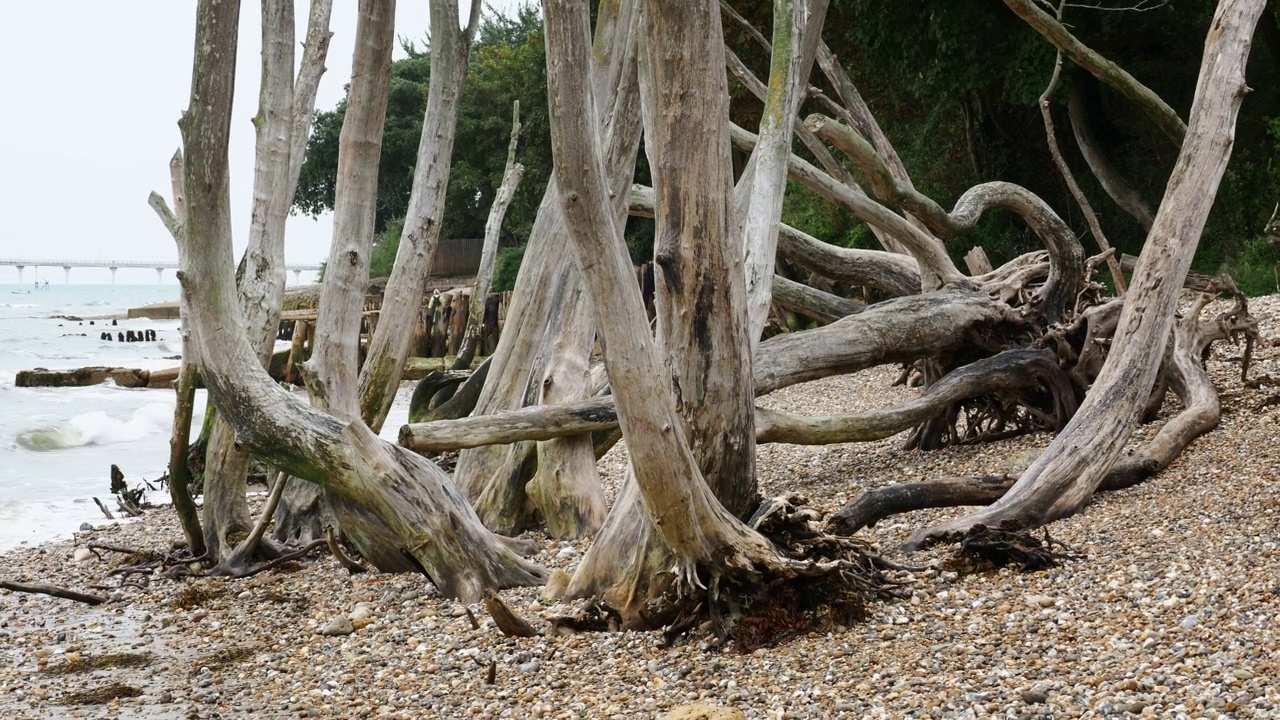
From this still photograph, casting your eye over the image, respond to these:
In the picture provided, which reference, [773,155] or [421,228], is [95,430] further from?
[773,155]

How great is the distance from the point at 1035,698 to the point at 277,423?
3.58 meters

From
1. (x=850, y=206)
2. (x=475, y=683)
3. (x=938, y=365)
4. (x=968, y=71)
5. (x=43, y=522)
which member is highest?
(x=968, y=71)

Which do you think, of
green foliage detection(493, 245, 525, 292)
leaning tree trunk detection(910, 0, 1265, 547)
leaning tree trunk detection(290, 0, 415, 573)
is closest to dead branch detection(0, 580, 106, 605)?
leaning tree trunk detection(290, 0, 415, 573)

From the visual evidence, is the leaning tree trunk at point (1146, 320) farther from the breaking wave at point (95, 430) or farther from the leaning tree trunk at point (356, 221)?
the breaking wave at point (95, 430)

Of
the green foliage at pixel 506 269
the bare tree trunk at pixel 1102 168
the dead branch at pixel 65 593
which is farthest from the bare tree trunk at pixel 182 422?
the green foliage at pixel 506 269

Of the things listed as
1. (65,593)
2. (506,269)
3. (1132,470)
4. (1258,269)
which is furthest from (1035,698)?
(506,269)

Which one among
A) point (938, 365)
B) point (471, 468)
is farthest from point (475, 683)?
point (938, 365)

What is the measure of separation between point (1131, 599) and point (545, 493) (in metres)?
3.54

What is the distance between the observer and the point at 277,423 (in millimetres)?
5379

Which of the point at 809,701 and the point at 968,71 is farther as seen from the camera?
the point at 968,71

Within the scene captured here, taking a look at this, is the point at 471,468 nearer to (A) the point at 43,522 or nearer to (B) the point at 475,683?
(B) the point at 475,683

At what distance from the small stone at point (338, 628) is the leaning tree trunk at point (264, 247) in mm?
1472

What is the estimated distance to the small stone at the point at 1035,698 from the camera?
11.3ft

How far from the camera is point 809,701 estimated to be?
3.73m
